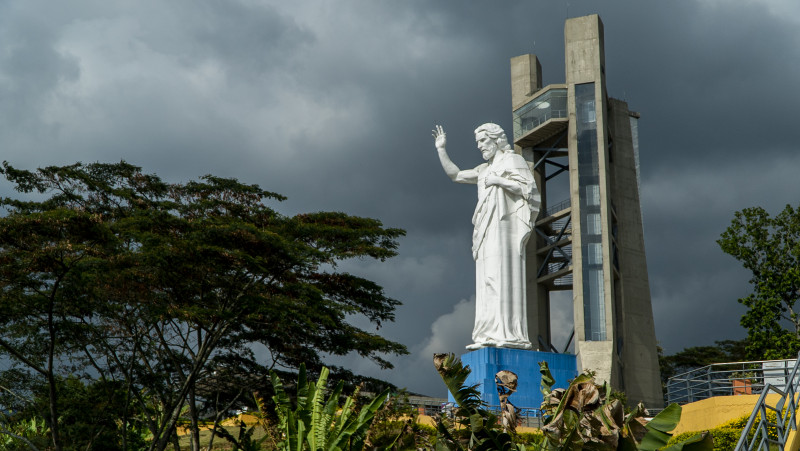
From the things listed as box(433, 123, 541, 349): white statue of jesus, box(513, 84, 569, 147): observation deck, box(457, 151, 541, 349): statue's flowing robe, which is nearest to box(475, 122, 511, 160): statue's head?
box(433, 123, 541, 349): white statue of jesus

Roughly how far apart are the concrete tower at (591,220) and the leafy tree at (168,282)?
1062 centimetres

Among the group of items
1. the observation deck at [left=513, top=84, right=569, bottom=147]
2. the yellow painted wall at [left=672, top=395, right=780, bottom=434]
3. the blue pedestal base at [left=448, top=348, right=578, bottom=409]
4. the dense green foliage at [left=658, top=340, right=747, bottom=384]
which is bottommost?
the yellow painted wall at [left=672, top=395, right=780, bottom=434]

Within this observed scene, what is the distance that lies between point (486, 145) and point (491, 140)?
0.19 meters

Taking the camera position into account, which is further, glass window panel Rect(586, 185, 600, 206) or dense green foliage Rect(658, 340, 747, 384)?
dense green foliage Rect(658, 340, 747, 384)

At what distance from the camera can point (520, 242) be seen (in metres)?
22.2

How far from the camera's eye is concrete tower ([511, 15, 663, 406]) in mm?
29828

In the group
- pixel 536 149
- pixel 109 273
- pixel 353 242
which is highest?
pixel 536 149

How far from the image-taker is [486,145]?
23031mm

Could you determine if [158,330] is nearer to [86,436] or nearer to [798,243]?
[86,436]

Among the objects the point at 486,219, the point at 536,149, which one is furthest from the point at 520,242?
the point at 536,149

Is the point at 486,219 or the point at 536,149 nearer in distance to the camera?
the point at 486,219

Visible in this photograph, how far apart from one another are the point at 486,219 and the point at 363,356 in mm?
4897

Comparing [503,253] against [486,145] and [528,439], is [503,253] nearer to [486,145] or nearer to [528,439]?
[486,145]

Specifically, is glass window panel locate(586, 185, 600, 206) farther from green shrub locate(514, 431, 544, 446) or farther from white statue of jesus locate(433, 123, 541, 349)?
green shrub locate(514, 431, 544, 446)
